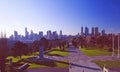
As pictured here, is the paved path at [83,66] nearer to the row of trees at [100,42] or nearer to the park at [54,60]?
the park at [54,60]

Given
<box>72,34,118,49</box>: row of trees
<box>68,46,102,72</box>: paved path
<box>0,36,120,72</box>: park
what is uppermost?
<box>72,34,118,49</box>: row of trees

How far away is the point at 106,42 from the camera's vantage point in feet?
271

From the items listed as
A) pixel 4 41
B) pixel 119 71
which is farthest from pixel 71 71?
pixel 4 41

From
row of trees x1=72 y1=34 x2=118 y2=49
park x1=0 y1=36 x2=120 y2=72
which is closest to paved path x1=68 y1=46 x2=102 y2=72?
park x1=0 y1=36 x2=120 y2=72

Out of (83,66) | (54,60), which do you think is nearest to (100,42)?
(54,60)

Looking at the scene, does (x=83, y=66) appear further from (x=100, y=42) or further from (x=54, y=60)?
(x=100, y=42)

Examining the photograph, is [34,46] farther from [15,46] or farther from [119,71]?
[119,71]

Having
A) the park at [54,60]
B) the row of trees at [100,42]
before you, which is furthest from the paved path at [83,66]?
the row of trees at [100,42]

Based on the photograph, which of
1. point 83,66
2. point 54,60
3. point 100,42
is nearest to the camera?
point 83,66

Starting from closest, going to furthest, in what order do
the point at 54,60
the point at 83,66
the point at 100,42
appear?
the point at 83,66 < the point at 54,60 < the point at 100,42

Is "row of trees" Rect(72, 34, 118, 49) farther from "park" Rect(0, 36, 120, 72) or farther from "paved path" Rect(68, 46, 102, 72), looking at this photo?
"paved path" Rect(68, 46, 102, 72)

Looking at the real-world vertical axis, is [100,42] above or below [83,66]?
above

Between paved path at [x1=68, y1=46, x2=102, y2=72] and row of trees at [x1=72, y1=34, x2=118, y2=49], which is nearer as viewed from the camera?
paved path at [x1=68, y1=46, x2=102, y2=72]

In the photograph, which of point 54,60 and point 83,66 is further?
point 54,60
